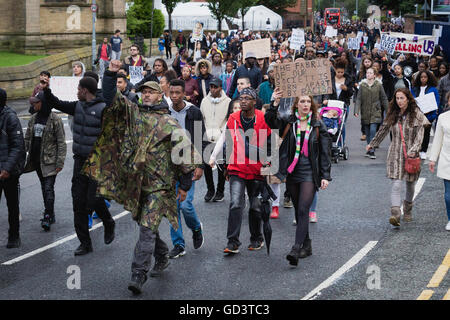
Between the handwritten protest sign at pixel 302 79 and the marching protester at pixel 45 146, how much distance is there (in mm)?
3127

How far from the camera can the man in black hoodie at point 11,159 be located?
889 cm

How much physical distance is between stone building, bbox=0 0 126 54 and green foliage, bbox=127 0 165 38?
6369 mm

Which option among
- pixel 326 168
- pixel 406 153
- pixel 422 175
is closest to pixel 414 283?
pixel 326 168

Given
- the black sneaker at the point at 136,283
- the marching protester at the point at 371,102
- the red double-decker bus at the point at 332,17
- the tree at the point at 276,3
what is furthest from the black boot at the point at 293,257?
the red double-decker bus at the point at 332,17

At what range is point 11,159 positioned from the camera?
890cm

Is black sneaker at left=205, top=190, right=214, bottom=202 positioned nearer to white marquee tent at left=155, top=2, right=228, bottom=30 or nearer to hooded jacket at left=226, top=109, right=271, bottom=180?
hooded jacket at left=226, top=109, right=271, bottom=180

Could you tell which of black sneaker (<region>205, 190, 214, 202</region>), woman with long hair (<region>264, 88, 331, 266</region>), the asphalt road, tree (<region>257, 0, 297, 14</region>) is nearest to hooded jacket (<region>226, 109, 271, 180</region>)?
woman with long hair (<region>264, 88, 331, 266</region>)

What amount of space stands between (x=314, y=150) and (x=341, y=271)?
4.17 feet

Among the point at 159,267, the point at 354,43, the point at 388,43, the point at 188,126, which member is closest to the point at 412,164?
the point at 188,126

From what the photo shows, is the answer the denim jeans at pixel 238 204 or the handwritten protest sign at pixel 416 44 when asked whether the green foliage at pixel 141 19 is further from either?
the denim jeans at pixel 238 204

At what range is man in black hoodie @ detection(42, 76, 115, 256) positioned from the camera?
859 cm

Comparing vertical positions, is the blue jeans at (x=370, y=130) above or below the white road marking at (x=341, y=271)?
above

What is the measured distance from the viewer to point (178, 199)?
773 cm

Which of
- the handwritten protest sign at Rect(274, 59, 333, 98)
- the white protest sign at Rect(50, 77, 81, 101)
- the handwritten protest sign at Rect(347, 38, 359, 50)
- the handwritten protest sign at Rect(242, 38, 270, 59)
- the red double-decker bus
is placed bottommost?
the white protest sign at Rect(50, 77, 81, 101)
